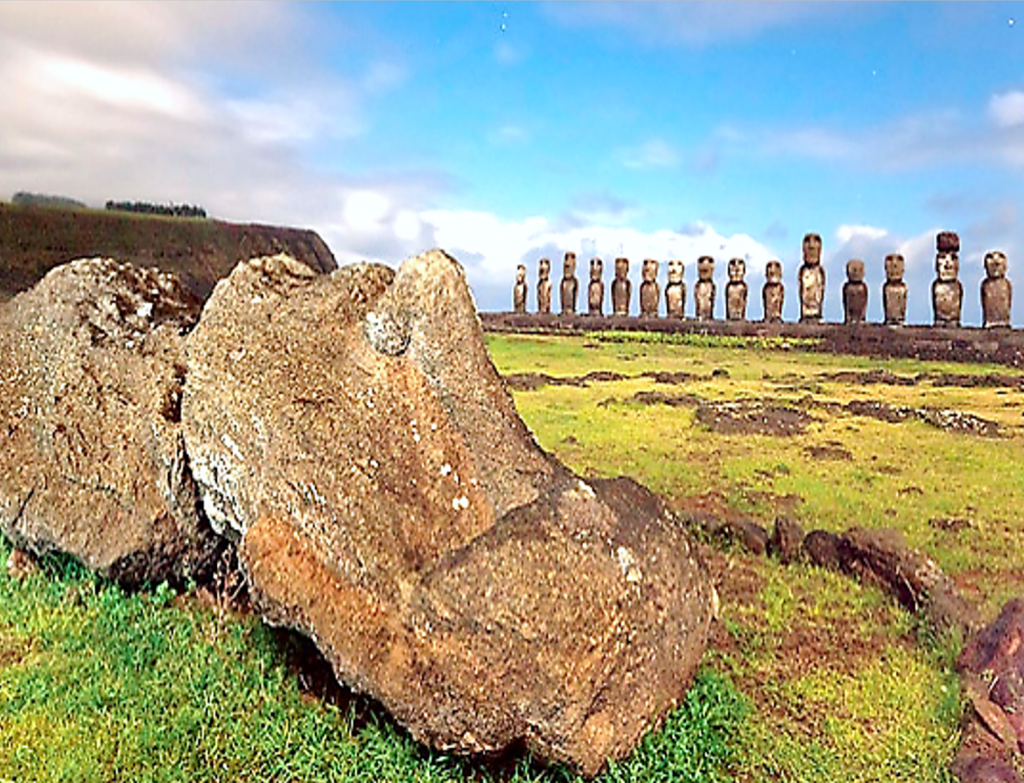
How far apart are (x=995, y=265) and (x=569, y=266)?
11.8 m

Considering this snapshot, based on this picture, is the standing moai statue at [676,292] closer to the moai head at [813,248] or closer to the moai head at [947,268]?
the moai head at [813,248]

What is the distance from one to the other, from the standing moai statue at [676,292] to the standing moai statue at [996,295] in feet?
24.1

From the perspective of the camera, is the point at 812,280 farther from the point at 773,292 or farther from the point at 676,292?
the point at 676,292

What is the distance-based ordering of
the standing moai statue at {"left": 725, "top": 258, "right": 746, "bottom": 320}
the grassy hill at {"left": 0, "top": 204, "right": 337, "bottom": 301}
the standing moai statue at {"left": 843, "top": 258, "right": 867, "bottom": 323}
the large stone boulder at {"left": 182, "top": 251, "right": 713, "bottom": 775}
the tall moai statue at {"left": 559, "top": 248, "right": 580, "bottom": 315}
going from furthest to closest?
the tall moai statue at {"left": 559, "top": 248, "right": 580, "bottom": 315} < the standing moai statue at {"left": 725, "top": 258, "right": 746, "bottom": 320} < the standing moai statue at {"left": 843, "top": 258, "right": 867, "bottom": 323} < the grassy hill at {"left": 0, "top": 204, "right": 337, "bottom": 301} < the large stone boulder at {"left": 182, "top": 251, "right": 713, "bottom": 775}

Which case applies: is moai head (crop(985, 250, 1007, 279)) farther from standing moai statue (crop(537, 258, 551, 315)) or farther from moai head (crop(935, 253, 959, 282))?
standing moai statue (crop(537, 258, 551, 315))

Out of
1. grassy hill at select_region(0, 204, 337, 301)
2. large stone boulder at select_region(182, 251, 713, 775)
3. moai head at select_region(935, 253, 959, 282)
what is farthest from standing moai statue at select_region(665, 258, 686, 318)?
large stone boulder at select_region(182, 251, 713, 775)

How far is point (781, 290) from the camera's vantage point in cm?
2259

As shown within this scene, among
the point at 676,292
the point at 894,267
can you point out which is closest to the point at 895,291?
the point at 894,267

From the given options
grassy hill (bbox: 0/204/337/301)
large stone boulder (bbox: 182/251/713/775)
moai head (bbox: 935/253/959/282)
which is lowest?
large stone boulder (bbox: 182/251/713/775)

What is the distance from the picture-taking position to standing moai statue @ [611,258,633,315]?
26062 mm

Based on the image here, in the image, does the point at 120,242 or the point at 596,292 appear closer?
the point at 120,242

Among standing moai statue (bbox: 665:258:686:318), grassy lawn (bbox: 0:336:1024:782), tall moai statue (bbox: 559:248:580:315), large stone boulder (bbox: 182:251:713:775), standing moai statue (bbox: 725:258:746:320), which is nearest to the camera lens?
large stone boulder (bbox: 182:251:713:775)

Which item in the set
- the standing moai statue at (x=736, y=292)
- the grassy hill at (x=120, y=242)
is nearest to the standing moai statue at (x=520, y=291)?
the standing moai statue at (x=736, y=292)

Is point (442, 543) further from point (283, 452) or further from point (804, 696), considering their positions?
point (804, 696)
